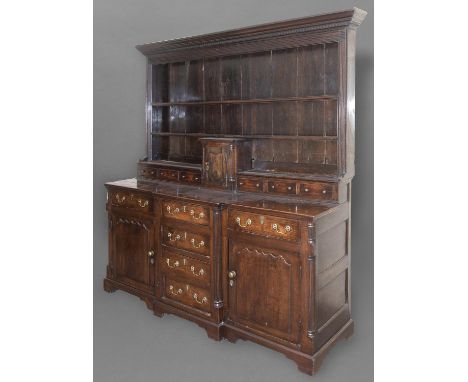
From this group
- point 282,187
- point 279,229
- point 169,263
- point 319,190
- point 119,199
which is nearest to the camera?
point 279,229

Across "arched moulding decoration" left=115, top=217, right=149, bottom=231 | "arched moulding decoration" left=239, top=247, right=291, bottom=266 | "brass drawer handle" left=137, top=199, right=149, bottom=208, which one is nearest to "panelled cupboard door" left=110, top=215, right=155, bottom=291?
"arched moulding decoration" left=115, top=217, right=149, bottom=231

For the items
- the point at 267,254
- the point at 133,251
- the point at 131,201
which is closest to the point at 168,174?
the point at 131,201

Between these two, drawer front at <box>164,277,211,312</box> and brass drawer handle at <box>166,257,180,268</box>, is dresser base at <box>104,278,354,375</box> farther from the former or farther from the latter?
brass drawer handle at <box>166,257,180,268</box>

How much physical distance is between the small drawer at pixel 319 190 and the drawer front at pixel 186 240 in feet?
2.31

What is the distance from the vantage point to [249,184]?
314 cm

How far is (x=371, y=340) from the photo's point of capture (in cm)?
293

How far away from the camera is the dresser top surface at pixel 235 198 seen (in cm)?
263

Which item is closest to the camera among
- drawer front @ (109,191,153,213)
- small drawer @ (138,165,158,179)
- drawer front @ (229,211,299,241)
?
drawer front @ (229,211,299,241)

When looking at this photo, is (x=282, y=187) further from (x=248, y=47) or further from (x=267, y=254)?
(x=248, y=47)

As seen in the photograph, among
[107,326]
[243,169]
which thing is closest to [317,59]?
[243,169]

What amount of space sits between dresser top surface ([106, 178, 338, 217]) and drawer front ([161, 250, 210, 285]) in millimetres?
428

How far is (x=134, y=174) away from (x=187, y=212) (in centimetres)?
173

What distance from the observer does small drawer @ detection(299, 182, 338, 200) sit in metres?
2.77

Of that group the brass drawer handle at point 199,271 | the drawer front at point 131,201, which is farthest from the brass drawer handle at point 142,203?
the brass drawer handle at point 199,271
